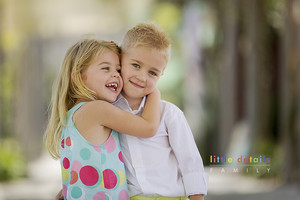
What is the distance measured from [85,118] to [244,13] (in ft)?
28.2

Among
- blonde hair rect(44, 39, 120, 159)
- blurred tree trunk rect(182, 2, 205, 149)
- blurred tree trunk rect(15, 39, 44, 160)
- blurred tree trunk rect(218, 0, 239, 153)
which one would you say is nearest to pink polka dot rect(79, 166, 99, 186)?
blonde hair rect(44, 39, 120, 159)

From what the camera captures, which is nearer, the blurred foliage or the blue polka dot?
the blue polka dot

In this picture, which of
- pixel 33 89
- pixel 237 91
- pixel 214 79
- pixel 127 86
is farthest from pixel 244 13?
pixel 127 86

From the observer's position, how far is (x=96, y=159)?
2074mm

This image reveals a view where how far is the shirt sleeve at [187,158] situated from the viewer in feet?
6.87

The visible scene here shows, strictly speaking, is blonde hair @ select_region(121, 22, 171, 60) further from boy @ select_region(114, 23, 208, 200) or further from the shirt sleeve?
the shirt sleeve

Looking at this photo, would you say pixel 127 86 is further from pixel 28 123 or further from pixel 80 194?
pixel 28 123

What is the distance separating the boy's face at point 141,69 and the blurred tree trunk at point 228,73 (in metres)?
8.64

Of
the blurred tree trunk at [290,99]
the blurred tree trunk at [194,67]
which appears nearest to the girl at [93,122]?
the blurred tree trunk at [290,99]

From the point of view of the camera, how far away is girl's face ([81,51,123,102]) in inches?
85.1

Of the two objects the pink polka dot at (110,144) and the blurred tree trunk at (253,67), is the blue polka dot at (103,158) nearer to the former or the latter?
the pink polka dot at (110,144)

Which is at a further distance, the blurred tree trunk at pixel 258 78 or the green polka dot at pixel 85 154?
the blurred tree trunk at pixel 258 78

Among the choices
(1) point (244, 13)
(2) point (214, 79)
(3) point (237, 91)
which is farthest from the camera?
(2) point (214, 79)

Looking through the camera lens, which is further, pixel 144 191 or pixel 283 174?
pixel 283 174
